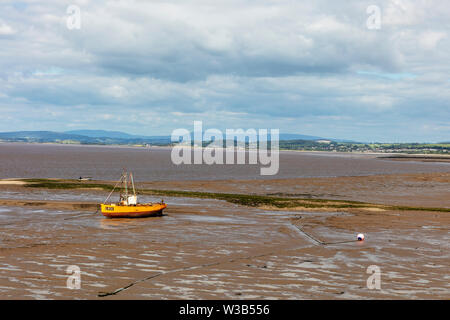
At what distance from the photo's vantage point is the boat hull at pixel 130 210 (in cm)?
4931

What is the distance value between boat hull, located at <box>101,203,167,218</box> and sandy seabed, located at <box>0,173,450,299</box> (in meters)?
1.01

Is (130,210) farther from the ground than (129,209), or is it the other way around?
(129,209)

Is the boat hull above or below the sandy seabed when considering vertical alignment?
above

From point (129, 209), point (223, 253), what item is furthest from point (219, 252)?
point (129, 209)

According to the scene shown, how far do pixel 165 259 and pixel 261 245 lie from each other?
9.25 meters

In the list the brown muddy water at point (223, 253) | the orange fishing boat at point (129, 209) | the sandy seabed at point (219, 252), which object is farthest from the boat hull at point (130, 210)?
the sandy seabed at point (219, 252)

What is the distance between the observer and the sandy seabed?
2544 centimetres

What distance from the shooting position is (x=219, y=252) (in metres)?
35.0

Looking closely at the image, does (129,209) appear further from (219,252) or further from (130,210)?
(219,252)

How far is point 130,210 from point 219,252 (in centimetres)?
1828

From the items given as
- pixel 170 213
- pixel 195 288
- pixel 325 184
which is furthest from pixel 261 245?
pixel 325 184

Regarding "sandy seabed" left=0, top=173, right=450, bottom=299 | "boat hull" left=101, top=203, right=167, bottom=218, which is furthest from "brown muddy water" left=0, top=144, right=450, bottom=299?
"boat hull" left=101, top=203, right=167, bottom=218

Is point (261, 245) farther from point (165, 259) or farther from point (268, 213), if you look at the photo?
point (268, 213)

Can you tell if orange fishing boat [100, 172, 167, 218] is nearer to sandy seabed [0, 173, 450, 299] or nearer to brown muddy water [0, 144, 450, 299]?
brown muddy water [0, 144, 450, 299]
